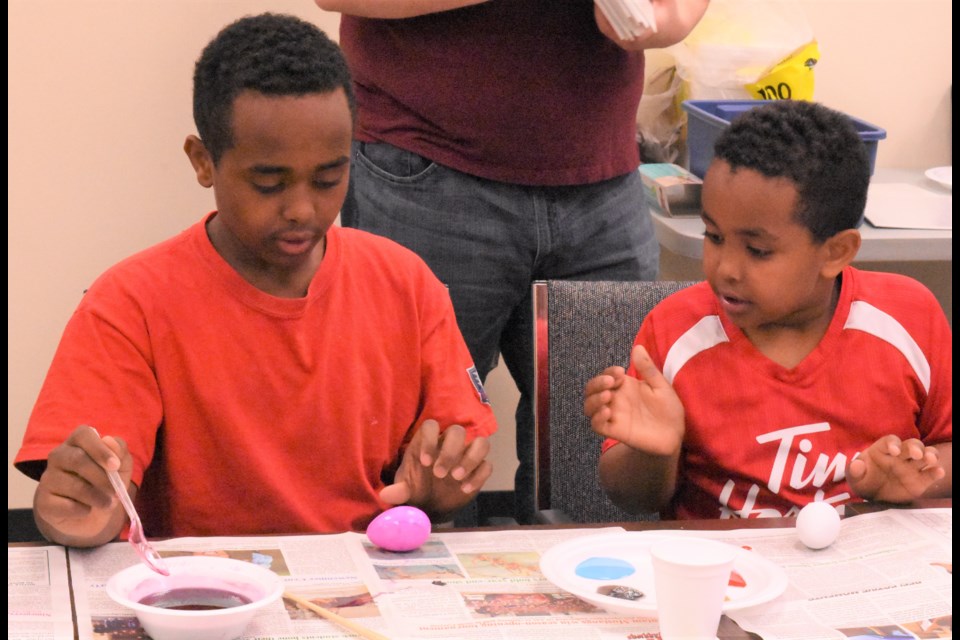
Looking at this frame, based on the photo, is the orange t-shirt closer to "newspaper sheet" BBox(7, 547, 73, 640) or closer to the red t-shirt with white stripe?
"newspaper sheet" BBox(7, 547, 73, 640)

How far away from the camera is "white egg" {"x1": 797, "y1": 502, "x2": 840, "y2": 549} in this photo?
1334mm

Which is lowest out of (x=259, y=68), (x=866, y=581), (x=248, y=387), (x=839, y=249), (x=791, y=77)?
(x=866, y=581)

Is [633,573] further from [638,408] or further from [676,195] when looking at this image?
[676,195]

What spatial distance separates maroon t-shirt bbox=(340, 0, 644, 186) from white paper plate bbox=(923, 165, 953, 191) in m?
1.32

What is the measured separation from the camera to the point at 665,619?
107 centimetres

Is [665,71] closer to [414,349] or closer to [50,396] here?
[414,349]

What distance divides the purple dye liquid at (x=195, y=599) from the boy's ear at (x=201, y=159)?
0.57 metres

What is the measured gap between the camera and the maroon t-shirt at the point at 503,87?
1891 mm

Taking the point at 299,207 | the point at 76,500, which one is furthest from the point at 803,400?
the point at 76,500

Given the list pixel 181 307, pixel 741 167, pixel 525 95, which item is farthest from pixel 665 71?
pixel 181 307

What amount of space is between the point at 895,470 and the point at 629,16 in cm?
74

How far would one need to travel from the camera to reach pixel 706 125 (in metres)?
2.71

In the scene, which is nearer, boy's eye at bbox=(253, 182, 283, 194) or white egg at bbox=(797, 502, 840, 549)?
white egg at bbox=(797, 502, 840, 549)

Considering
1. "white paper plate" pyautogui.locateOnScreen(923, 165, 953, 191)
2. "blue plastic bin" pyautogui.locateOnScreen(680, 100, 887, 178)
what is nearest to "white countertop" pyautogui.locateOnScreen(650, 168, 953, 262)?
"blue plastic bin" pyautogui.locateOnScreen(680, 100, 887, 178)
